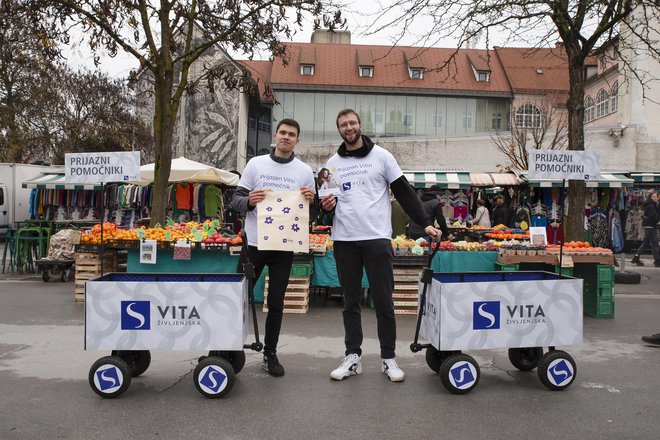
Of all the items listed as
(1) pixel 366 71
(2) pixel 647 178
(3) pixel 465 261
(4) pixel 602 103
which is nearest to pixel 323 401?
(3) pixel 465 261

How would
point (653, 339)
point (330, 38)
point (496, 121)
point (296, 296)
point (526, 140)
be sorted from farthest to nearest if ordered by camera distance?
point (330, 38), point (496, 121), point (526, 140), point (296, 296), point (653, 339)

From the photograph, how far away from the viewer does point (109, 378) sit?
437cm

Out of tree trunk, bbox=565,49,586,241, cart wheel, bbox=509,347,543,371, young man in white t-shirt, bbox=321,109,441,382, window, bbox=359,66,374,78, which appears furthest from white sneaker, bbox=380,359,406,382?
window, bbox=359,66,374,78

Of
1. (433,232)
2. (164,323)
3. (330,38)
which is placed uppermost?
(330,38)

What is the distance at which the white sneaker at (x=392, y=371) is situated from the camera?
15.9ft

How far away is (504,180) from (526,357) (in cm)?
1427

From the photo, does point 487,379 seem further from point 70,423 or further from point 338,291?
point 338,291

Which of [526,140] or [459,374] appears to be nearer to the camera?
[459,374]

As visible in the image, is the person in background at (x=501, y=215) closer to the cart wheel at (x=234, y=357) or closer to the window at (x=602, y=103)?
the cart wheel at (x=234, y=357)

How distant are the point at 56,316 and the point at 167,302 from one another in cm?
431

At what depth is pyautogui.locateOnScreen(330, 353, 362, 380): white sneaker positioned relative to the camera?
16.1 feet

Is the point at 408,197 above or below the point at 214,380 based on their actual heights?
above

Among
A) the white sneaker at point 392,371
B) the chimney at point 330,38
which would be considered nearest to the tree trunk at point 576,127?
the white sneaker at point 392,371

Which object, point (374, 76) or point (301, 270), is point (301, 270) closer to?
point (301, 270)
